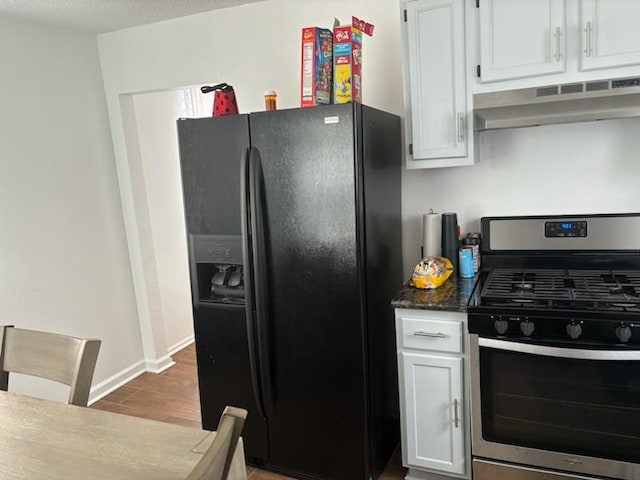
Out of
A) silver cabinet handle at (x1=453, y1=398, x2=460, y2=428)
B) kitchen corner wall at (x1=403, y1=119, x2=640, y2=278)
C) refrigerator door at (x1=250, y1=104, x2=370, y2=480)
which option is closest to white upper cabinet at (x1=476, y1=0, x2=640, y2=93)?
kitchen corner wall at (x1=403, y1=119, x2=640, y2=278)

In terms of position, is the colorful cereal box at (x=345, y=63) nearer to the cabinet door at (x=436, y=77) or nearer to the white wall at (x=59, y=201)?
the cabinet door at (x=436, y=77)

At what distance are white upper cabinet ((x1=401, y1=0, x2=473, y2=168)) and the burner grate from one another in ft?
1.90

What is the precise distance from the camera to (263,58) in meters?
2.80

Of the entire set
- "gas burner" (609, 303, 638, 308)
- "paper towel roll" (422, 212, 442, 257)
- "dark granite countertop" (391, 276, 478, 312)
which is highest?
"paper towel roll" (422, 212, 442, 257)

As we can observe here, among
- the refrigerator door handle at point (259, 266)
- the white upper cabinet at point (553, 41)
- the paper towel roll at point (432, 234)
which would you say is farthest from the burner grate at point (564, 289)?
the refrigerator door handle at point (259, 266)

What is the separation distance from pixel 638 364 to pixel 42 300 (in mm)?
3015

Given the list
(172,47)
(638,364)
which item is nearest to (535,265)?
(638,364)

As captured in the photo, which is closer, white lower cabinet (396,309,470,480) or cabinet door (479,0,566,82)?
cabinet door (479,0,566,82)

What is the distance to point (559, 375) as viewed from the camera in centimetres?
184

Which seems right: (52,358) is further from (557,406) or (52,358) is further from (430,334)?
(557,406)

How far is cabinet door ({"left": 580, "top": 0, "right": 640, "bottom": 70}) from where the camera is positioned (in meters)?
1.83

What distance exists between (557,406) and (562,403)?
2 cm

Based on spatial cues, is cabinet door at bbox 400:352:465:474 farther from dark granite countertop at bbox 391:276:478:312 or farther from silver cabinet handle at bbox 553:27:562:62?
silver cabinet handle at bbox 553:27:562:62

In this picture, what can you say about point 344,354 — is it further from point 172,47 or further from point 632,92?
point 172,47
